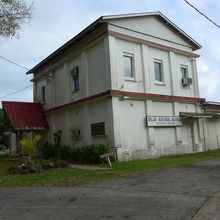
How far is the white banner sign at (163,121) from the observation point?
21.7 meters

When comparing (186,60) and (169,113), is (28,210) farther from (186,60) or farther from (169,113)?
(186,60)

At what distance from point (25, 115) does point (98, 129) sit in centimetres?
806

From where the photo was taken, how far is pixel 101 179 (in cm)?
1297

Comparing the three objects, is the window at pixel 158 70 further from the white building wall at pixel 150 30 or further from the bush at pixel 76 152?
the bush at pixel 76 152

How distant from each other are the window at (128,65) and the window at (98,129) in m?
3.17

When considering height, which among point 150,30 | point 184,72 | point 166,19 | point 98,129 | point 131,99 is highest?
point 166,19

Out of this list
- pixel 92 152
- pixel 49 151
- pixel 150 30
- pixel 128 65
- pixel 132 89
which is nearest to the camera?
pixel 92 152

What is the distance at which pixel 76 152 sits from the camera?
2172 cm

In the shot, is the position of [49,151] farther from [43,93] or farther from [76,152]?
[43,93]

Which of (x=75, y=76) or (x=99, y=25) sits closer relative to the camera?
→ (x=99, y=25)

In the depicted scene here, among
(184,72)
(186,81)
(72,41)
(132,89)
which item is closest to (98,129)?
(132,89)

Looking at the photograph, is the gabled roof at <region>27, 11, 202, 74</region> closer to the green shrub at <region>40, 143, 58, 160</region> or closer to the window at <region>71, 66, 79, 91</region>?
the window at <region>71, 66, 79, 91</region>

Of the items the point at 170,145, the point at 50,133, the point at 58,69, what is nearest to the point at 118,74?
the point at 170,145

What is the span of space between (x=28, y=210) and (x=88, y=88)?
47.3 feet
